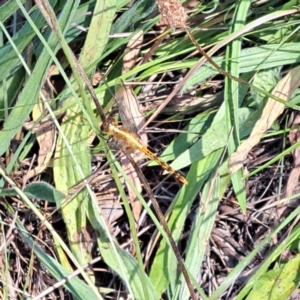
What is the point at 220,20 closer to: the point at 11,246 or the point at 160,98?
the point at 160,98

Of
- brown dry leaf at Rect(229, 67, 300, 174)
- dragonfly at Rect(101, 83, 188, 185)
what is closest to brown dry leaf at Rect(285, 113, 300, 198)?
brown dry leaf at Rect(229, 67, 300, 174)

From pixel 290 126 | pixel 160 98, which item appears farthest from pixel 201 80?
pixel 290 126

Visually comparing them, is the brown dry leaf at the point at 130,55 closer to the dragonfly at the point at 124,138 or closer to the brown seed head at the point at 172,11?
the dragonfly at the point at 124,138

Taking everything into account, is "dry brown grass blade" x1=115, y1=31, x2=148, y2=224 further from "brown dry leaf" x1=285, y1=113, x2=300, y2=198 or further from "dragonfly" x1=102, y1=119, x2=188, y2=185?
"brown dry leaf" x1=285, y1=113, x2=300, y2=198

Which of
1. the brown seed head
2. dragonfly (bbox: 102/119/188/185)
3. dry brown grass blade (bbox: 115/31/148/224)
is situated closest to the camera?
the brown seed head

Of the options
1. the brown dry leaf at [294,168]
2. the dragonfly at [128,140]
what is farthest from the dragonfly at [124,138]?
the brown dry leaf at [294,168]

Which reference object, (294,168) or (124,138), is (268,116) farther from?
(124,138)

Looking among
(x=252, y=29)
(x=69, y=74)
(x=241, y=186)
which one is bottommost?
(x=241, y=186)
